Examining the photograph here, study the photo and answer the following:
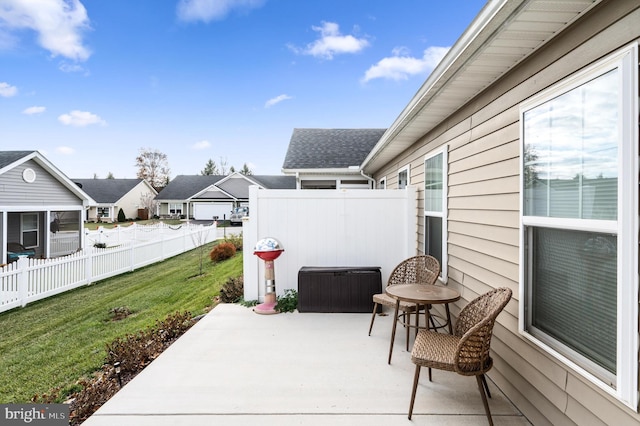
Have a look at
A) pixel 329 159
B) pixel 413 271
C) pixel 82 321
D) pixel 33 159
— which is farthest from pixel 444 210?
pixel 33 159

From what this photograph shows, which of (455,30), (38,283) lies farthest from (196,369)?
(455,30)

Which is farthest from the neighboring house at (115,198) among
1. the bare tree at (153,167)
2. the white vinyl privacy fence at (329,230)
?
the white vinyl privacy fence at (329,230)

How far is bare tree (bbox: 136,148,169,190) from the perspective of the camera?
43.1m

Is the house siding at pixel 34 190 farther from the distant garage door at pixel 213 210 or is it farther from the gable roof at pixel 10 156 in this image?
the distant garage door at pixel 213 210

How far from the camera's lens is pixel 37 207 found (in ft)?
33.9

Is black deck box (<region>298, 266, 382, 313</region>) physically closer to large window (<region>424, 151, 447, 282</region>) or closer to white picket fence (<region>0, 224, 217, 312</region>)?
large window (<region>424, 151, 447, 282</region>)

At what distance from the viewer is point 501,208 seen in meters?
Result: 2.53

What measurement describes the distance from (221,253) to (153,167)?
129 ft

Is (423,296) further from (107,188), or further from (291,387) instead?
(107,188)

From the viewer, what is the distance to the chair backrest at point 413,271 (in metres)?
3.81

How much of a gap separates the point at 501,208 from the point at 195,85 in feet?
55.6

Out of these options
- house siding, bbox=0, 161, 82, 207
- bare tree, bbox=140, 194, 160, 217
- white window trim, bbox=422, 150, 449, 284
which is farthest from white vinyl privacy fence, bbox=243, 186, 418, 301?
bare tree, bbox=140, 194, 160, 217

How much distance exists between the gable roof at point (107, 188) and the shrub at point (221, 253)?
26651 mm

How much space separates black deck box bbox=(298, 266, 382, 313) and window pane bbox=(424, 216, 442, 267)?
2.47 feet
